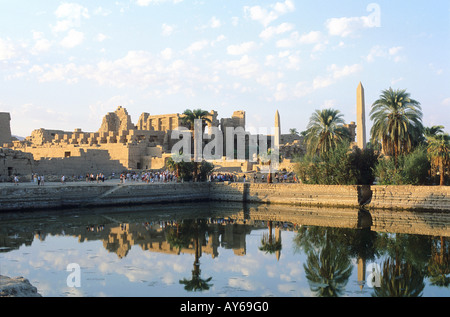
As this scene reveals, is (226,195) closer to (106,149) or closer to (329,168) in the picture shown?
(329,168)

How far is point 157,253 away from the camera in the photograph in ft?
46.5

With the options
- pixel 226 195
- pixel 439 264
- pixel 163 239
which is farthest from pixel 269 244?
pixel 226 195

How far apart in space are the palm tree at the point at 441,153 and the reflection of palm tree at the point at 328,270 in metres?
10.5

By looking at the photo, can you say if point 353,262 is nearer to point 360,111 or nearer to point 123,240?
point 123,240

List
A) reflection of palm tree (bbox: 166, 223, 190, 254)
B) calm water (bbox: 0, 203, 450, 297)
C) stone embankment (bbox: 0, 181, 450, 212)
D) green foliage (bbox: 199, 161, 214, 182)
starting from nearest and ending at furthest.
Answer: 1. calm water (bbox: 0, 203, 450, 297)
2. reflection of palm tree (bbox: 166, 223, 190, 254)
3. stone embankment (bbox: 0, 181, 450, 212)
4. green foliage (bbox: 199, 161, 214, 182)

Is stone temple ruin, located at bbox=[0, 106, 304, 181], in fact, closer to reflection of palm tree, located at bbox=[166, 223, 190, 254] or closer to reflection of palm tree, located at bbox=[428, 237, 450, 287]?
reflection of palm tree, located at bbox=[166, 223, 190, 254]

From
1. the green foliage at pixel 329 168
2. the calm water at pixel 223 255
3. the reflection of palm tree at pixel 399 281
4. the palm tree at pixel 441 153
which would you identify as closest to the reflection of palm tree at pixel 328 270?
the calm water at pixel 223 255

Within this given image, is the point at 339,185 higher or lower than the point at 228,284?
higher

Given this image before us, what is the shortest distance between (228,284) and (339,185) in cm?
1564

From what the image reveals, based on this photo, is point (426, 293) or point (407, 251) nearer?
point (426, 293)

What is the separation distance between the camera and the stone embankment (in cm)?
2195

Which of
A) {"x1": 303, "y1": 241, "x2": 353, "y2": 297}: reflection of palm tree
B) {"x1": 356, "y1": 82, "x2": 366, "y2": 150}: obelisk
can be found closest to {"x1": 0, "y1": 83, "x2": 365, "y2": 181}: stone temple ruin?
{"x1": 356, "y1": 82, "x2": 366, "y2": 150}: obelisk

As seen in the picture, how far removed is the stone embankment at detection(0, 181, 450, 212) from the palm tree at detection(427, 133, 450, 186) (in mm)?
1337
